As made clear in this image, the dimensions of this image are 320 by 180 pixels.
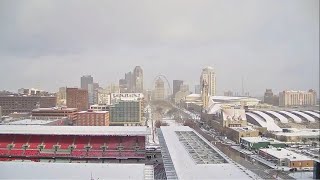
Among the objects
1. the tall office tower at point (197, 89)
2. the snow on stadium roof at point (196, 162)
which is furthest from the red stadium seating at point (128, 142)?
the tall office tower at point (197, 89)

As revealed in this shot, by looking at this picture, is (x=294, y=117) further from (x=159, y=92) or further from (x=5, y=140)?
(x=5, y=140)

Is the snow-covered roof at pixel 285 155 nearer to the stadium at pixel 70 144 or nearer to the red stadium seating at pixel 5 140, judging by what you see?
the stadium at pixel 70 144

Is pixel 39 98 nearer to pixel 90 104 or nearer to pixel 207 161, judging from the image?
pixel 90 104

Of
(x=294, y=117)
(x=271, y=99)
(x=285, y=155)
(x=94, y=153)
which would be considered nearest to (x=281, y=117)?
(x=294, y=117)

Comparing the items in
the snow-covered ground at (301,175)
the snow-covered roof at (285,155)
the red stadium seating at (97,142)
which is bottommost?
the snow-covered ground at (301,175)

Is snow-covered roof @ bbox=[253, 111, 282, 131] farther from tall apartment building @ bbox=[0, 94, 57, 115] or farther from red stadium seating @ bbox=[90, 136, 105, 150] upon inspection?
tall apartment building @ bbox=[0, 94, 57, 115]

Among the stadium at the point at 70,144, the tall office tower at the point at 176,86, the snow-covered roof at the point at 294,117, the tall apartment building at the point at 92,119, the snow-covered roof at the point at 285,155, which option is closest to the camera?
the snow-covered roof at the point at 285,155

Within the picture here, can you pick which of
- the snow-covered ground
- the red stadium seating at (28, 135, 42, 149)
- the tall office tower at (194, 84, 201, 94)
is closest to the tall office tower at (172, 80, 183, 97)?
the tall office tower at (194, 84, 201, 94)
